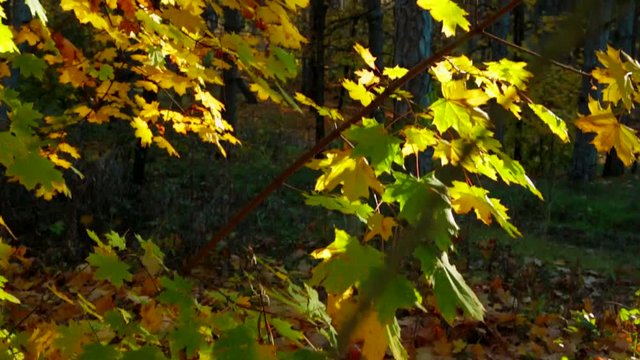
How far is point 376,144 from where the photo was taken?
1503 mm

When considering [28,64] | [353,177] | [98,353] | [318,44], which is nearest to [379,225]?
[353,177]

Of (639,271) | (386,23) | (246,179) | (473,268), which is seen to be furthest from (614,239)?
(386,23)

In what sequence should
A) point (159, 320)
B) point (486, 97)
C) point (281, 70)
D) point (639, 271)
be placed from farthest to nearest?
point (639, 271) < point (159, 320) < point (281, 70) < point (486, 97)

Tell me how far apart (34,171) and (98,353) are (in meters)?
0.76

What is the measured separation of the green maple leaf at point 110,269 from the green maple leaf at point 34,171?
0.97 ft

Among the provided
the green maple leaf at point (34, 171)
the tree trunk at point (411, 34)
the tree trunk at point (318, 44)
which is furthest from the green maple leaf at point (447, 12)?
the tree trunk at point (318, 44)

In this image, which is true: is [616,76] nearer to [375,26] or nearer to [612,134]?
[612,134]

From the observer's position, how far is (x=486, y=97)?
1.44 meters

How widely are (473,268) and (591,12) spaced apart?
661 cm

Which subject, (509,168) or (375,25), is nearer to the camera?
(509,168)

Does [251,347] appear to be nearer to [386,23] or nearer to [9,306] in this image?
[9,306]

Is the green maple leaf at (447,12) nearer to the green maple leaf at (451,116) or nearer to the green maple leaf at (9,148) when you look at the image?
the green maple leaf at (451,116)

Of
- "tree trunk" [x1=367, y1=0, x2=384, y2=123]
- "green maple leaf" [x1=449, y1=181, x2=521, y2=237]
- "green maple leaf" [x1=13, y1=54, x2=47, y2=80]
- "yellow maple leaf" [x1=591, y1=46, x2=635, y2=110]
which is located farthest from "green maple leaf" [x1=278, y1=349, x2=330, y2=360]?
"tree trunk" [x1=367, y1=0, x2=384, y2=123]

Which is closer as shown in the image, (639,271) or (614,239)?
(639,271)
